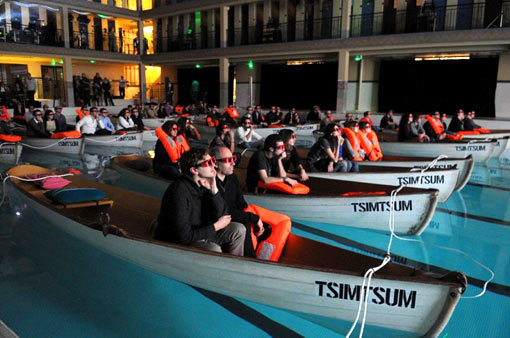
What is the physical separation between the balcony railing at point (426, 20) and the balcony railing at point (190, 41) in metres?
9.84

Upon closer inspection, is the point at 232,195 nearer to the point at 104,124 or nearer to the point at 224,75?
the point at 104,124

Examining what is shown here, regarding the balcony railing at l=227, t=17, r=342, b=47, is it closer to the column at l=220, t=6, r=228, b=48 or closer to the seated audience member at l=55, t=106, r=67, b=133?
the column at l=220, t=6, r=228, b=48

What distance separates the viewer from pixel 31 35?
24.2 meters

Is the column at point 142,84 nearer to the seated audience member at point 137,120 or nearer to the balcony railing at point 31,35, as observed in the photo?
the balcony railing at point 31,35

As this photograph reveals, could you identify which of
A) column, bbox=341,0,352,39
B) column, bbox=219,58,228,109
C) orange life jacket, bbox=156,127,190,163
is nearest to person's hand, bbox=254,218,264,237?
orange life jacket, bbox=156,127,190,163

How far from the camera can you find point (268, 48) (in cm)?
2219

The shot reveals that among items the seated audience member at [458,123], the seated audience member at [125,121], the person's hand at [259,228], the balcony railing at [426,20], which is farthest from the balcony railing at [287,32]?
the person's hand at [259,228]

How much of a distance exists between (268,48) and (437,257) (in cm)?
1852

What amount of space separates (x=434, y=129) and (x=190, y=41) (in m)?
18.9

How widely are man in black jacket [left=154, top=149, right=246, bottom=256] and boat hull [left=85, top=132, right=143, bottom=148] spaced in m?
10.1

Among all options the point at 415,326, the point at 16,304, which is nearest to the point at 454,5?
the point at 415,326

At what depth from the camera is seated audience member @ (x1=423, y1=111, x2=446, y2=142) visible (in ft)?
40.9

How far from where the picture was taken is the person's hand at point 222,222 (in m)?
3.80

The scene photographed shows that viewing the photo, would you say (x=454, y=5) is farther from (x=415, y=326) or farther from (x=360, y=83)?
(x=415, y=326)
